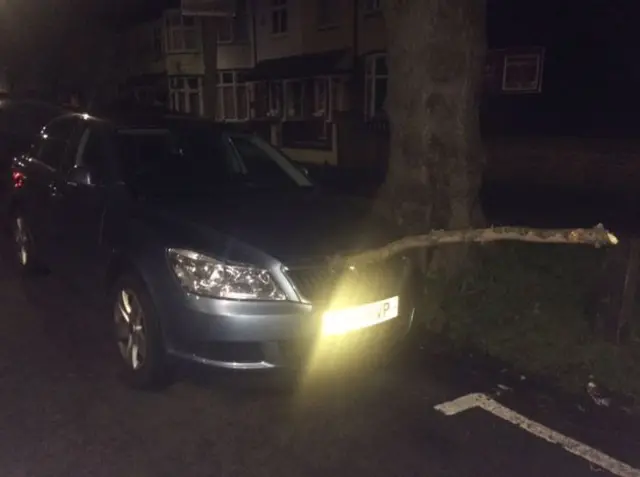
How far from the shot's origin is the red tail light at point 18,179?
641 cm

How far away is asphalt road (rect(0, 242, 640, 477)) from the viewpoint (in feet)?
11.0

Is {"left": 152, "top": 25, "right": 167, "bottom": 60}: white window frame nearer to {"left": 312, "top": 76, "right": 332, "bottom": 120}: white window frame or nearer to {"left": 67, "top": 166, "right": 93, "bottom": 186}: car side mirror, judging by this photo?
{"left": 312, "top": 76, "right": 332, "bottom": 120}: white window frame

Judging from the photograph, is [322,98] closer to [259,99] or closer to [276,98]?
[276,98]

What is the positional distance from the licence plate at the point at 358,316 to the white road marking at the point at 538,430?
25.4 inches

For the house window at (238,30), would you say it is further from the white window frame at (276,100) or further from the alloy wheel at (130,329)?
the alloy wheel at (130,329)

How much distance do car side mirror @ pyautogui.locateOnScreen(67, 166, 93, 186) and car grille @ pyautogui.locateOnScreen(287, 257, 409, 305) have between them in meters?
1.90

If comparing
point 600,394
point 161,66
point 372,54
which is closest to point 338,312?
point 600,394

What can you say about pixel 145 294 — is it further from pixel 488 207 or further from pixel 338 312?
pixel 488 207

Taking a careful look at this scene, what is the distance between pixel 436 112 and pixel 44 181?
11.3ft

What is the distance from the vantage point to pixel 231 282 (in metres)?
3.72

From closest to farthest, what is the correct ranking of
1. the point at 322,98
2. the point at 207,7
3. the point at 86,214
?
the point at 86,214, the point at 207,7, the point at 322,98

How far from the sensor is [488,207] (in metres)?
11.9

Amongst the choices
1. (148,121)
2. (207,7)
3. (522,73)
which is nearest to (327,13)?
(522,73)

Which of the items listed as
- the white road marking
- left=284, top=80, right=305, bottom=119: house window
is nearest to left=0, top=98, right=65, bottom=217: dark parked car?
the white road marking
